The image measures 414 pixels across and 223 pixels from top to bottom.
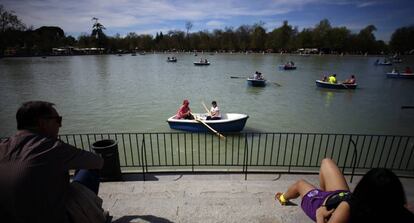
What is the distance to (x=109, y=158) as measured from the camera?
5770 millimetres

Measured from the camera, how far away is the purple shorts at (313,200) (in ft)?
11.6

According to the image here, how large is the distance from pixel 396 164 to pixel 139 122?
1460 cm

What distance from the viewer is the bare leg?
3.67 m

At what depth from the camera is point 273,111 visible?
22.4m

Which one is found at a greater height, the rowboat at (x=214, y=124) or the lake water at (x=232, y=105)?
the rowboat at (x=214, y=124)

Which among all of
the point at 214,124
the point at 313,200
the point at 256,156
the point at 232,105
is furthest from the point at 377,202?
the point at 232,105

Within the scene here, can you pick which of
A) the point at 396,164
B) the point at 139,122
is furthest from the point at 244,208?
the point at 139,122

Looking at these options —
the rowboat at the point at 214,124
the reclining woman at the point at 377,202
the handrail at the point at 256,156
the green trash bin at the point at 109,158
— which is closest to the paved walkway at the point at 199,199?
the green trash bin at the point at 109,158

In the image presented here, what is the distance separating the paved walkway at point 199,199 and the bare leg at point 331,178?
3.38ft

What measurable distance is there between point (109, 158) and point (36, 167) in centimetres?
346

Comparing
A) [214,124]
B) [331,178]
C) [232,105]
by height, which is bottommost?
[232,105]

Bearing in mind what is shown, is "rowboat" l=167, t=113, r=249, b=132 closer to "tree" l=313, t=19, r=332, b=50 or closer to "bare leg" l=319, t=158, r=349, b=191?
"bare leg" l=319, t=158, r=349, b=191

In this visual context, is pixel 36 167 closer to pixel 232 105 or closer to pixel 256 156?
pixel 256 156

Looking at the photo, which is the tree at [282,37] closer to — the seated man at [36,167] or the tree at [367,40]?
the tree at [367,40]
